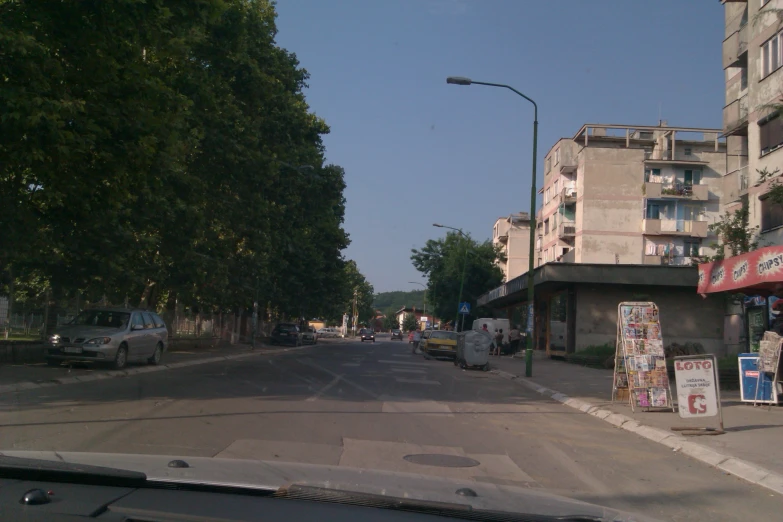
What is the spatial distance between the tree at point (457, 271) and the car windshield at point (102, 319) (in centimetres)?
4275

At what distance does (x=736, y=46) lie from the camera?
99.8ft

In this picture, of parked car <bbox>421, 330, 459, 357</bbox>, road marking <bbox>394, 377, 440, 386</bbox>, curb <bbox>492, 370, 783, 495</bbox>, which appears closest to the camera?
curb <bbox>492, 370, 783, 495</bbox>

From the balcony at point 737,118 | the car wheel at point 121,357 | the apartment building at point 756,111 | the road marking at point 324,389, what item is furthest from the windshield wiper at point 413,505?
the balcony at point 737,118

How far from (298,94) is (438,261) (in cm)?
3593

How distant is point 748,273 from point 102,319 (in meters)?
16.9

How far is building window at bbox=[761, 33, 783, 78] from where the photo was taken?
82.0 feet

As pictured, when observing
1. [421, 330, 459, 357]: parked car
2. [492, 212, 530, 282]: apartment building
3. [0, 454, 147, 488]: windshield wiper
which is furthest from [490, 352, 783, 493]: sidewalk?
[492, 212, 530, 282]: apartment building

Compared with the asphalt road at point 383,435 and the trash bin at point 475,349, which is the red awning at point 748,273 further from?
the trash bin at point 475,349

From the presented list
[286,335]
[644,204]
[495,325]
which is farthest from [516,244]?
[286,335]

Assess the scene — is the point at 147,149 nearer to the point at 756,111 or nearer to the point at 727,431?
the point at 727,431

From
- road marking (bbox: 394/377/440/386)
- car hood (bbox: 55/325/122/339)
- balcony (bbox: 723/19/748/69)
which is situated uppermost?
balcony (bbox: 723/19/748/69)

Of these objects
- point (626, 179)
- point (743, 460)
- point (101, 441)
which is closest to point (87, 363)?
point (101, 441)

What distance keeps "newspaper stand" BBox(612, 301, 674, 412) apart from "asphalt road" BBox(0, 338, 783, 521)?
4.32 ft

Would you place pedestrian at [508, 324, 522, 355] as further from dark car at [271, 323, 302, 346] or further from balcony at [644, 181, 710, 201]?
balcony at [644, 181, 710, 201]
